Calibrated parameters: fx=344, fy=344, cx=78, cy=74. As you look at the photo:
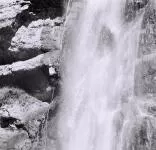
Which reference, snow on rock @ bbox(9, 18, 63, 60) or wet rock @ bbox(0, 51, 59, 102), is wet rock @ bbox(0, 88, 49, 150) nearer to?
wet rock @ bbox(0, 51, 59, 102)

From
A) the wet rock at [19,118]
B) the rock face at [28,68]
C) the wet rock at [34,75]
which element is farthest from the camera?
the wet rock at [34,75]

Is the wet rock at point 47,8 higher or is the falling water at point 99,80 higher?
the wet rock at point 47,8

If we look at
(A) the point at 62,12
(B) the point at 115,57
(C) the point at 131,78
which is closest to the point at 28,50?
(A) the point at 62,12

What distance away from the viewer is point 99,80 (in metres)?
12.0

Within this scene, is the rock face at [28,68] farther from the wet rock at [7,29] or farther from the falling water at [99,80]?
the falling water at [99,80]

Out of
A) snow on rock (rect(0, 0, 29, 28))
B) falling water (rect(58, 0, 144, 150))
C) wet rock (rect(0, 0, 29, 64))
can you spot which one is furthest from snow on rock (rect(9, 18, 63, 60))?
falling water (rect(58, 0, 144, 150))

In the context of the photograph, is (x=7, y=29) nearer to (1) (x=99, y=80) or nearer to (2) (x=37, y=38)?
(2) (x=37, y=38)

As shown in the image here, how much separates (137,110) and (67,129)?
8.77ft

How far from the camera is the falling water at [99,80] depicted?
10.9 m

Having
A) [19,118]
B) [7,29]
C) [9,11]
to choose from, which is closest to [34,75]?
[19,118]

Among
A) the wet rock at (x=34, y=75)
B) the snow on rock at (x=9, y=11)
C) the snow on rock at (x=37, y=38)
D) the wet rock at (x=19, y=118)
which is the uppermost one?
the snow on rock at (x=9, y=11)

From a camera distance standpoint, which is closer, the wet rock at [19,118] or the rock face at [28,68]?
the wet rock at [19,118]

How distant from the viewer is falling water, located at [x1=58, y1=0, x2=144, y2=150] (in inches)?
431

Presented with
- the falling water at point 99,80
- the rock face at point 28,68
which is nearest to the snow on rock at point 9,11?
the rock face at point 28,68
